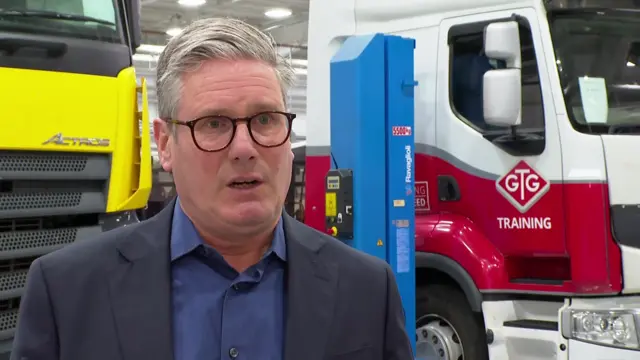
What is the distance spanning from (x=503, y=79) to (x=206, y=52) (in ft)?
9.78

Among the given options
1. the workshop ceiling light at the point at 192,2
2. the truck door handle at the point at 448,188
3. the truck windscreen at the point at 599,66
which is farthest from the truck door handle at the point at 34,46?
the workshop ceiling light at the point at 192,2

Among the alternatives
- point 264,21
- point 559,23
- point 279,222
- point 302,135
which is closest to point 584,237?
point 559,23

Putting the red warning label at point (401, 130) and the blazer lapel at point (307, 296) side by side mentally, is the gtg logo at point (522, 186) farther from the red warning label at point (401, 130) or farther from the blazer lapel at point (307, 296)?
the blazer lapel at point (307, 296)

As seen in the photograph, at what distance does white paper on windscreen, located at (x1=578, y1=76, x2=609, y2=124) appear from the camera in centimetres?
440

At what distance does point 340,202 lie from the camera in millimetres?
4715

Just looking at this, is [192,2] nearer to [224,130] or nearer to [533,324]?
[533,324]

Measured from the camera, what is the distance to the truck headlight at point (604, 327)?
4.11m

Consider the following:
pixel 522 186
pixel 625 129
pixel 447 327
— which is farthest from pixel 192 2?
pixel 625 129

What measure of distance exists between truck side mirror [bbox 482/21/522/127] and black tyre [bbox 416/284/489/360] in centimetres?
115

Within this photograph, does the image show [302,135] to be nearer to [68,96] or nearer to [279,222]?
[68,96]

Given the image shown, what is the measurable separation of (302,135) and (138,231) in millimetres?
10846

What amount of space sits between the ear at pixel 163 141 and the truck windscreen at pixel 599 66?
320 centimetres

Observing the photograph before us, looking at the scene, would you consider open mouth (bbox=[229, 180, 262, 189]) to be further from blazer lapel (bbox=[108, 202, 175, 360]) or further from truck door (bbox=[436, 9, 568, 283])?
truck door (bbox=[436, 9, 568, 283])

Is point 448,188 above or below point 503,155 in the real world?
below
